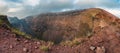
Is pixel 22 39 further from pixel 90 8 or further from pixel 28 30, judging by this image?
pixel 90 8

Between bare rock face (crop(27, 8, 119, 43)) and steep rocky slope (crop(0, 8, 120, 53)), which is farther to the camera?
bare rock face (crop(27, 8, 119, 43))

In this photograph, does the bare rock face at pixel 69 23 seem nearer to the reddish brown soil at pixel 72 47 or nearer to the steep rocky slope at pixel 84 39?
the steep rocky slope at pixel 84 39

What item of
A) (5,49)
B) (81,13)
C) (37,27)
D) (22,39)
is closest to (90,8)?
(81,13)

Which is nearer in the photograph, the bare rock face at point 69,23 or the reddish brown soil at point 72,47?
the reddish brown soil at point 72,47

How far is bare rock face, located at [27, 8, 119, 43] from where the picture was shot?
16828 mm

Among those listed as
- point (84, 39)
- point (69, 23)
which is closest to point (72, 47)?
point (84, 39)

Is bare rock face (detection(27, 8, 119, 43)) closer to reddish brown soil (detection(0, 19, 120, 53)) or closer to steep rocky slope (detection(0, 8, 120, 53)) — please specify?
steep rocky slope (detection(0, 8, 120, 53))

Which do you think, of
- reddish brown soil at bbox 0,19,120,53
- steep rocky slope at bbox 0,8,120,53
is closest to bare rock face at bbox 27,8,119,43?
steep rocky slope at bbox 0,8,120,53

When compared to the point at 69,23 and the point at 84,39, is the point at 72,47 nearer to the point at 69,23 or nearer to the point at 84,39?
the point at 84,39

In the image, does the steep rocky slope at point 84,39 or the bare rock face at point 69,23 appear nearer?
the steep rocky slope at point 84,39

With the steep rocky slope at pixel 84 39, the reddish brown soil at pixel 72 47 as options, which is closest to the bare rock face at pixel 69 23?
the steep rocky slope at pixel 84 39

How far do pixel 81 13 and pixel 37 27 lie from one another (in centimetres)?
267

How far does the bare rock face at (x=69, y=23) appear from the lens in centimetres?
1683

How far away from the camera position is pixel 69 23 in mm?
18172
